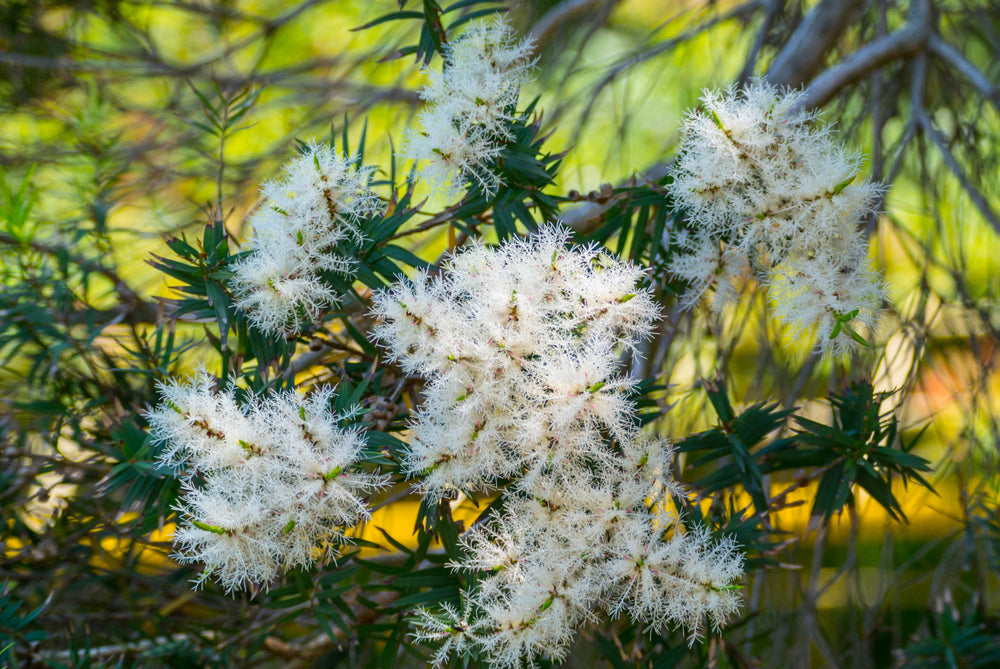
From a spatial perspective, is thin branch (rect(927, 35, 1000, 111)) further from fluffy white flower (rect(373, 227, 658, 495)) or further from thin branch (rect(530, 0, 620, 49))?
fluffy white flower (rect(373, 227, 658, 495))

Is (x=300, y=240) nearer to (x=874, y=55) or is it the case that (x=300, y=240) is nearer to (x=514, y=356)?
(x=514, y=356)

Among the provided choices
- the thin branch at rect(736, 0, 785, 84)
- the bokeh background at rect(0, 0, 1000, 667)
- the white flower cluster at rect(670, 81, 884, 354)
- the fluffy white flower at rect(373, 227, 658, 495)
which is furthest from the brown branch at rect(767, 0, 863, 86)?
the fluffy white flower at rect(373, 227, 658, 495)

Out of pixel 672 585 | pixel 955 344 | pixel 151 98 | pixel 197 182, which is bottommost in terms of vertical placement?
pixel 672 585

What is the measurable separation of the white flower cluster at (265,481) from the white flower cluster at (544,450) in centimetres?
7

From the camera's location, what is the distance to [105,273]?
3.80 feet

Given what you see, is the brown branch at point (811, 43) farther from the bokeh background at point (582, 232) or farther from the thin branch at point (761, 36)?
the thin branch at point (761, 36)


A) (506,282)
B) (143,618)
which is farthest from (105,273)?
(506,282)

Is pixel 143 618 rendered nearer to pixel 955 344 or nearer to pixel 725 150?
pixel 725 150

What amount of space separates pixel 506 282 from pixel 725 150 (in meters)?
0.27

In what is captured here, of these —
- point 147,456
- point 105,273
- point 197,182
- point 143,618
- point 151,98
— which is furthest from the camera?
point 151,98

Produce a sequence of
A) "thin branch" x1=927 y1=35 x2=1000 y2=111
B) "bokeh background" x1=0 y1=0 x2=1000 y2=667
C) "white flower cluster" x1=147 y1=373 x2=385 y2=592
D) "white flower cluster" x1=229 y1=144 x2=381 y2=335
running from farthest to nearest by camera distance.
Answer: "thin branch" x1=927 y1=35 x2=1000 y2=111, "bokeh background" x1=0 y1=0 x2=1000 y2=667, "white flower cluster" x1=229 y1=144 x2=381 y2=335, "white flower cluster" x1=147 y1=373 x2=385 y2=592

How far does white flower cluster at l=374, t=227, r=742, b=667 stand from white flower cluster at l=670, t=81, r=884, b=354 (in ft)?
0.50

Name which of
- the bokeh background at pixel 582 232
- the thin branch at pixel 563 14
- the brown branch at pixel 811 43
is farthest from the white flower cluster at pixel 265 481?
the thin branch at pixel 563 14

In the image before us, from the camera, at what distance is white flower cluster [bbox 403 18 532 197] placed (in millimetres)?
785
